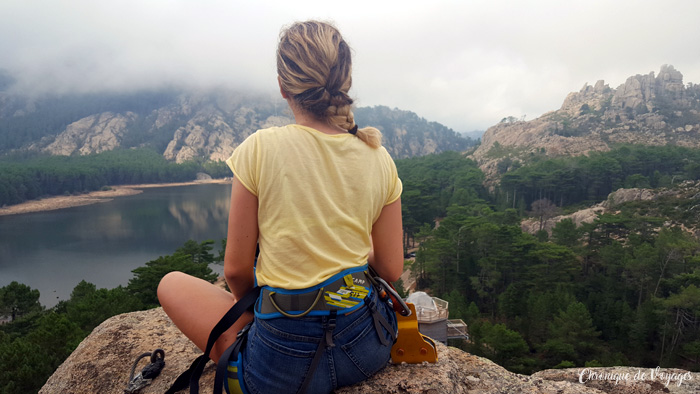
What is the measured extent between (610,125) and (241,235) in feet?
243

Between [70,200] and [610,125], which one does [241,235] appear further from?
[610,125]

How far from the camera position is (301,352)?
1284 mm

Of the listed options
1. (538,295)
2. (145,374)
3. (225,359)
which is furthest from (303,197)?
(538,295)

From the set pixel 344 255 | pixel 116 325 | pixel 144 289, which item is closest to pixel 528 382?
pixel 344 255

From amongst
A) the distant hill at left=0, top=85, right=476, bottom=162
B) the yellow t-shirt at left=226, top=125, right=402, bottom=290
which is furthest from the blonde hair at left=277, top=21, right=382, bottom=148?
the distant hill at left=0, top=85, right=476, bottom=162

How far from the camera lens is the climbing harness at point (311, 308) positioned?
1284mm

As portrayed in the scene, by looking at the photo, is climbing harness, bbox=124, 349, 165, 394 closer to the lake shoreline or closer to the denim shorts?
the denim shorts

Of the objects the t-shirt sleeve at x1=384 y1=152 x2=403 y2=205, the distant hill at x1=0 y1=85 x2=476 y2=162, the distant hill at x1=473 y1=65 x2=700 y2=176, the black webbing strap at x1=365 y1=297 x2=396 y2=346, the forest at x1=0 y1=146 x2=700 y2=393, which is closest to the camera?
the black webbing strap at x1=365 y1=297 x2=396 y2=346

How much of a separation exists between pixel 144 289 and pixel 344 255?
48.7 ft

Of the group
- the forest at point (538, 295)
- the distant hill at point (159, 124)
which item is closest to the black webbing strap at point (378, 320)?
the forest at point (538, 295)

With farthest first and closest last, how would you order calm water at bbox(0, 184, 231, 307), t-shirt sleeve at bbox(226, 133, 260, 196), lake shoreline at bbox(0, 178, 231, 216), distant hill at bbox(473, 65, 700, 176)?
distant hill at bbox(473, 65, 700, 176) < lake shoreline at bbox(0, 178, 231, 216) < calm water at bbox(0, 184, 231, 307) < t-shirt sleeve at bbox(226, 133, 260, 196)

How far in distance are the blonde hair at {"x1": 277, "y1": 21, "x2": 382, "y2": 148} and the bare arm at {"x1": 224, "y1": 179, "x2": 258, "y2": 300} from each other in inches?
14.8

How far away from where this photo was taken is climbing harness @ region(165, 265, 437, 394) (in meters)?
1.28

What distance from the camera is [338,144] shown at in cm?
133
